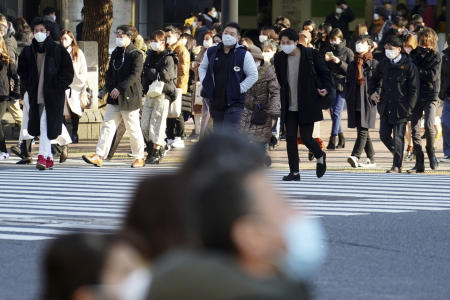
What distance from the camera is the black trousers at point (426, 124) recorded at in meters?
16.1

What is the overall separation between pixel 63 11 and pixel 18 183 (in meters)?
16.4

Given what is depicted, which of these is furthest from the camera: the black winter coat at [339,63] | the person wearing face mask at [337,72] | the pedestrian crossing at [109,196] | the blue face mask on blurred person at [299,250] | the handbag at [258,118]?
the black winter coat at [339,63]

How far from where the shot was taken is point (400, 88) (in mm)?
15383

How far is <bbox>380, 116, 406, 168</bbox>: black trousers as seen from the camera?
1547 centimetres

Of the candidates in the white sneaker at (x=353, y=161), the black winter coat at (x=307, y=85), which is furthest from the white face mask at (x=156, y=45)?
the black winter coat at (x=307, y=85)

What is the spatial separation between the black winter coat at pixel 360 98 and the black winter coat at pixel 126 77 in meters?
2.91

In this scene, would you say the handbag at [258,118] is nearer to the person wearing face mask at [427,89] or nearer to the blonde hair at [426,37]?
the person wearing face mask at [427,89]

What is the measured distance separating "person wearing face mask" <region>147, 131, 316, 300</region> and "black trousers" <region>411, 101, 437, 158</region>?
1397cm

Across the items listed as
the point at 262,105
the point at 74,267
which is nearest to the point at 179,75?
the point at 262,105

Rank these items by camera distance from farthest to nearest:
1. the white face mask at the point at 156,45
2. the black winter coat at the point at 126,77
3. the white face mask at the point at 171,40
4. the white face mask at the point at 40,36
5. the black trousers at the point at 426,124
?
the white face mask at the point at 171,40, the white face mask at the point at 156,45, the black trousers at the point at 426,124, the black winter coat at the point at 126,77, the white face mask at the point at 40,36

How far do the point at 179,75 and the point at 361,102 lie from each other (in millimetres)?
2924

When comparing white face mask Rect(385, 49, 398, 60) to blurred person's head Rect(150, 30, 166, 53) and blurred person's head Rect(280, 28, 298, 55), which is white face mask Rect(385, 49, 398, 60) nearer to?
blurred person's head Rect(280, 28, 298, 55)

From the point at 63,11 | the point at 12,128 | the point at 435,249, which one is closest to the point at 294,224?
the point at 435,249

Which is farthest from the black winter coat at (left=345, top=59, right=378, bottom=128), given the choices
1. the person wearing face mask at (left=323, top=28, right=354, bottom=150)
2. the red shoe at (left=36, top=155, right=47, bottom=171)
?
the red shoe at (left=36, top=155, right=47, bottom=171)
